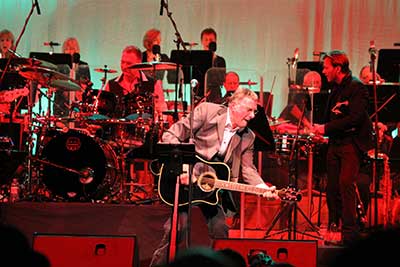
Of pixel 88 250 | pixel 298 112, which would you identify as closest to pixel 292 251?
pixel 88 250

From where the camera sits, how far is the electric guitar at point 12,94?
867cm

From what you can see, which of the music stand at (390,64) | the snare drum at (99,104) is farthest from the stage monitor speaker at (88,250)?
the music stand at (390,64)

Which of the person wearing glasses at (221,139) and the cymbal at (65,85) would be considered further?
the cymbal at (65,85)

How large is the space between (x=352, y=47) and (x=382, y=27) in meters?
0.66

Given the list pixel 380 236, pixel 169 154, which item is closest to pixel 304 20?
pixel 169 154

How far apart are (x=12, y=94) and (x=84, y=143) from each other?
143cm

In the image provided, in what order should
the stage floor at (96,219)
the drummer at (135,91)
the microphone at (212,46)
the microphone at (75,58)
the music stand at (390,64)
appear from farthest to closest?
the microphone at (212,46), the microphone at (75,58), the music stand at (390,64), the drummer at (135,91), the stage floor at (96,219)

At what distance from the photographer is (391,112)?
27.8ft

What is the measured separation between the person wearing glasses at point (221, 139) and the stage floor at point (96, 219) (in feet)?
1.96

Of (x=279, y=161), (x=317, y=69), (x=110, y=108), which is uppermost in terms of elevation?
(x=317, y=69)

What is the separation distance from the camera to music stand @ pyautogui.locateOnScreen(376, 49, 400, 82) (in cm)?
888

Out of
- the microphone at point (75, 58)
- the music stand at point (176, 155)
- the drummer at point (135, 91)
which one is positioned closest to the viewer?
the music stand at point (176, 155)

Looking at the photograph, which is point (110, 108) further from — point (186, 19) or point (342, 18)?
point (342, 18)

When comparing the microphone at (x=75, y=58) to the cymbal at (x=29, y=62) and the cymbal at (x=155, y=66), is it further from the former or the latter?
the cymbal at (x=29, y=62)
